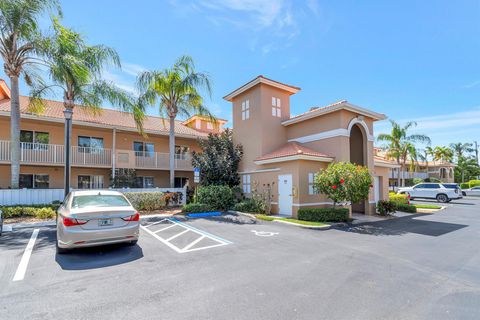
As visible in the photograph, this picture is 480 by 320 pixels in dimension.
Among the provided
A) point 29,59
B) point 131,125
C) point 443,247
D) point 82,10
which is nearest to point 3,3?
point 29,59

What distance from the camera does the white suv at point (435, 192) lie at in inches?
965

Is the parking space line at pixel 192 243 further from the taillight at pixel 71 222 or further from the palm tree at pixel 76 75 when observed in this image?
the palm tree at pixel 76 75

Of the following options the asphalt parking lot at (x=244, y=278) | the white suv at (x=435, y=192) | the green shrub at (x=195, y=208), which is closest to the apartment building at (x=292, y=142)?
the green shrub at (x=195, y=208)

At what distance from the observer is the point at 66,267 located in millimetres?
5719

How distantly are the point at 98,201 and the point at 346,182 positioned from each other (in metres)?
9.91

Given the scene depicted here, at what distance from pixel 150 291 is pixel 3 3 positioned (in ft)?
46.9

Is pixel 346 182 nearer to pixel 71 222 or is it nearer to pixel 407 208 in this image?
pixel 407 208

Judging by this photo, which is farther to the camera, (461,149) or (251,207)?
(461,149)

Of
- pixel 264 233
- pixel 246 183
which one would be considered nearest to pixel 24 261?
pixel 264 233

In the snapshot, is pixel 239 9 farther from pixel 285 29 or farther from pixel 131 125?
pixel 131 125

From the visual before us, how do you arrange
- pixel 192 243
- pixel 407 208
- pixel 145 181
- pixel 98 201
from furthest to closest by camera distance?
pixel 145 181 → pixel 407 208 → pixel 192 243 → pixel 98 201

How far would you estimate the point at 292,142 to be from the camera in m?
16.6

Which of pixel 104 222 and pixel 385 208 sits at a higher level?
pixel 104 222

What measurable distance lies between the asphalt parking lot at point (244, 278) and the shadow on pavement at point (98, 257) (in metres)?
0.02
